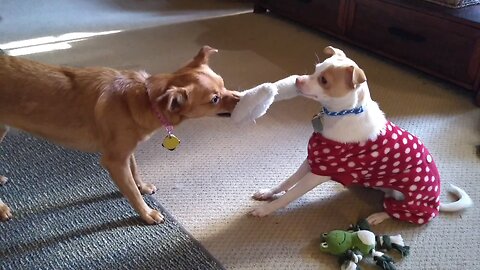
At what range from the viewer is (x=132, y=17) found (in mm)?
3230

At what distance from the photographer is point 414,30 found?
2457 millimetres

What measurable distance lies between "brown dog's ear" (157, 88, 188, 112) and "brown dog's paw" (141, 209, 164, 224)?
40 centimetres

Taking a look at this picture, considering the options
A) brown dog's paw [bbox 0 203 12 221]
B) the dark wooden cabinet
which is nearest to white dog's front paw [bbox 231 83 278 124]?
brown dog's paw [bbox 0 203 12 221]

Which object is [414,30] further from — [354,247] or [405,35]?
[354,247]

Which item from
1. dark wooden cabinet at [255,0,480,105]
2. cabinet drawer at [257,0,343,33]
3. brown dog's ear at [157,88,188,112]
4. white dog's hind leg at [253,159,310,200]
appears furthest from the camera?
cabinet drawer at [257,0,343,33]

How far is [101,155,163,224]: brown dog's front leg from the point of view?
1414mm

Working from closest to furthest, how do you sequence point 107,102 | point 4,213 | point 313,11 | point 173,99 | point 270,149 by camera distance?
point 173,99 < point 107,102 < point 4,213 < point 270,149 < point 313,11

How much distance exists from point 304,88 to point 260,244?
0.51 metres

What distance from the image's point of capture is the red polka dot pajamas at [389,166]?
1.44 m

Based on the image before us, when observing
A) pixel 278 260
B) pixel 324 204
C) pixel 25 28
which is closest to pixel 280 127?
pixel 324 204

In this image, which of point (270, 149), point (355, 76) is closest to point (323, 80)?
point (355, 76)

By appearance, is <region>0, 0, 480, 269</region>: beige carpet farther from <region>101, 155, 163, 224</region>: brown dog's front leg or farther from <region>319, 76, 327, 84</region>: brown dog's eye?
<region>319, 76, 327, 84</region>: brown dog's eye

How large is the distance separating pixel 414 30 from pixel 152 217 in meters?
1.75

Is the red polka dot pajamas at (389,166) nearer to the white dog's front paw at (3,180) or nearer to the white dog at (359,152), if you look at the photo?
the white dog at (359,152)
